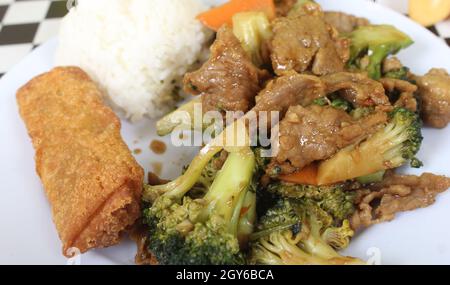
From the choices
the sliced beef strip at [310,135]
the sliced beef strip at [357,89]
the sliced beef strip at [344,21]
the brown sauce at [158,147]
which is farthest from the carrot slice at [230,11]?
the sliced beef strip at [310,135]

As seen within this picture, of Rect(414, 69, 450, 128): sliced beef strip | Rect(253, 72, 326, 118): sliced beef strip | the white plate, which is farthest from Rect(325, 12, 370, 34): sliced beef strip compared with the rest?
Rect(253, 72, 326, 118): sliced beef strip

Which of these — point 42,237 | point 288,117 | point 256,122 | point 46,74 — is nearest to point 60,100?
point 46,74

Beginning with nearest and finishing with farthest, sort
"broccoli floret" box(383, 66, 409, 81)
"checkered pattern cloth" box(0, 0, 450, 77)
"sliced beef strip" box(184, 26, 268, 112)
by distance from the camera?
"sliced beef strip" box(184, 26, 268, 112) → "broccoli floret" box(383, 66, 409, 81) → "checkered pattern cloth" box(0, 0, 450, 77)

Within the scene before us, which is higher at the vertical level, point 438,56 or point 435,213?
point 438,56

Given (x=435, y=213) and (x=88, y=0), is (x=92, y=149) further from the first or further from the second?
(x=435, y=213)

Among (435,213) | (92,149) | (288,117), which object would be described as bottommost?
(435,213)

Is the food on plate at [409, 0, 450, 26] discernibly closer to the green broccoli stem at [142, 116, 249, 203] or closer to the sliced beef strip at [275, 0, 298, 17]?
the sliced beef strip at [275, 0, 298, 17]

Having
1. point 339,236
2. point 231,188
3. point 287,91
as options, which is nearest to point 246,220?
point 231,188

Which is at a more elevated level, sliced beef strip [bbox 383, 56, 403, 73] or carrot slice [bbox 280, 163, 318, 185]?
sliced beef strip [bbox 383, 56, 403, 73]
